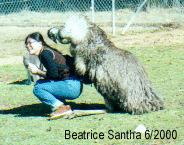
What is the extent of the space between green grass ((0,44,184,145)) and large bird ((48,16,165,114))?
0.23m

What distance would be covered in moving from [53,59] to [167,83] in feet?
7.83

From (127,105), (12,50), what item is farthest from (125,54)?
(12,50)

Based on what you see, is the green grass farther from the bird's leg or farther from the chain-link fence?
the chain-link fence

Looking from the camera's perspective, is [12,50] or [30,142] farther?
[12,50]

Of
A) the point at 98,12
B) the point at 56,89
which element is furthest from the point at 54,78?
the point at 98,12

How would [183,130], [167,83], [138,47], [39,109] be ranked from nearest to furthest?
[183,130]
[39,109]
[167,83]
[138,47]

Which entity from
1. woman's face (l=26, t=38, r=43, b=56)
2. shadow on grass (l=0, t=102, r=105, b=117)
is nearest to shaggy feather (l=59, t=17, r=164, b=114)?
woman's face (l=26, t=38, r=43, b=56)

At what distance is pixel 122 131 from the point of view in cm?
352

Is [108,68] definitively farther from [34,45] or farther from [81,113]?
[34,45]

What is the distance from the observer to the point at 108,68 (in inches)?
149

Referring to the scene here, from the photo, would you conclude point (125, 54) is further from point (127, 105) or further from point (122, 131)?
point (122, 131)

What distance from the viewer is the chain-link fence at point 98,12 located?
11.0 m

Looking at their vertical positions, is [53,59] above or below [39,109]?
above

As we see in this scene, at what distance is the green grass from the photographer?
3.50 metres
